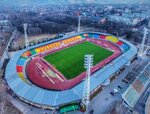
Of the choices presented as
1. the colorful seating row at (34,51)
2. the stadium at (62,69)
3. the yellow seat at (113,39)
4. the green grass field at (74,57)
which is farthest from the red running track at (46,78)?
the yellow seat at (113,39)

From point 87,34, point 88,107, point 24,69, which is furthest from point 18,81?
point 87,34

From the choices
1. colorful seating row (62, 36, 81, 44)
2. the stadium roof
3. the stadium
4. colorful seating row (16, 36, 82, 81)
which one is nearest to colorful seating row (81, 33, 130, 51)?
the stadium

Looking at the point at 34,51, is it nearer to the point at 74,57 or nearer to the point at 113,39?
the point at 74,57

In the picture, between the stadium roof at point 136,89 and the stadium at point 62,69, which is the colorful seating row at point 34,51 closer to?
the stadium at point 62,69

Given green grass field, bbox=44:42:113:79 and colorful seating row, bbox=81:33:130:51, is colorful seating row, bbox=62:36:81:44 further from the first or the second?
green grass field, bbox=44:42:113:79

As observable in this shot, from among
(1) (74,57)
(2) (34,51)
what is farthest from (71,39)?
(2) (34,51)

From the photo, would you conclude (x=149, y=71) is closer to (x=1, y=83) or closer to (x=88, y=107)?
(x=88, y=107)
